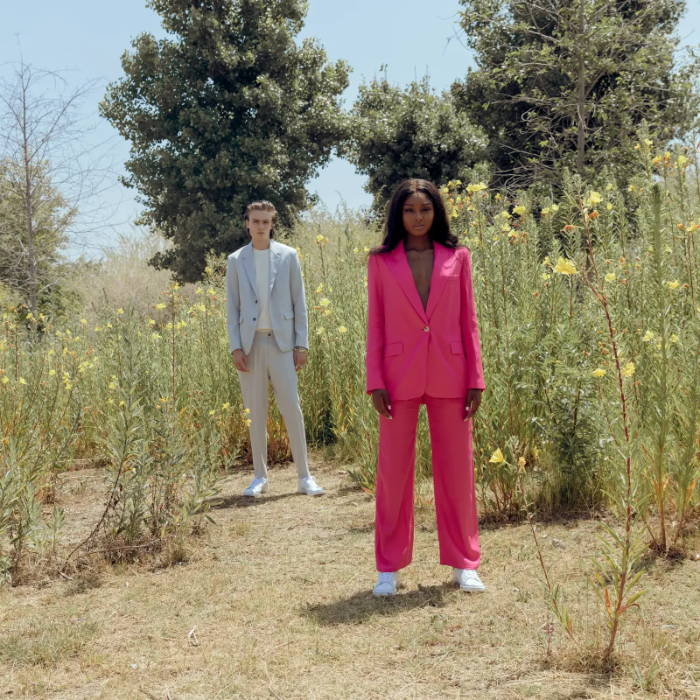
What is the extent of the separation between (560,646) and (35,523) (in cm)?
244

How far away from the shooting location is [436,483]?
10.6ft

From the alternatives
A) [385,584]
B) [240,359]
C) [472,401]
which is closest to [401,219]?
[472,401]

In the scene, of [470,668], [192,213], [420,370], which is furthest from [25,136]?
[470,668]

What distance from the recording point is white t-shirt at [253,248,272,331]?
17.3ft

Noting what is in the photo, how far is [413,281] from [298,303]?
225 centimetres

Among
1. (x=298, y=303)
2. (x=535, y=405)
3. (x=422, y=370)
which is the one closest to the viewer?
(x=422, y=370)

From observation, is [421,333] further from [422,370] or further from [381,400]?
[381,400]

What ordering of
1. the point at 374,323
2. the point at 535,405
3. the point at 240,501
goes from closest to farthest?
the point at 374,323, the point at 535,405, the point at 240,501

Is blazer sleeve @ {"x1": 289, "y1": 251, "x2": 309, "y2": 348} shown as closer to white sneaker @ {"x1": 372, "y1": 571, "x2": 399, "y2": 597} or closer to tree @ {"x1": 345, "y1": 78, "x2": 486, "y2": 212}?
white sneaker @ {"x1": 372, "y1": 571, "x2": 399, "y2": 597}

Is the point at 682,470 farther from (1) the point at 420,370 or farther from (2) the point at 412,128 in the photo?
(2) the point at 412,128

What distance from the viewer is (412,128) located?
61.7 feet

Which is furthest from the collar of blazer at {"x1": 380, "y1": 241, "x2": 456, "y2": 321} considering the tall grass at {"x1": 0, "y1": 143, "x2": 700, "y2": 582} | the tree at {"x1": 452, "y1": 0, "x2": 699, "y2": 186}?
the tree at {"x1": 452, "y1": 0, "x2": 699, "y2": 186}

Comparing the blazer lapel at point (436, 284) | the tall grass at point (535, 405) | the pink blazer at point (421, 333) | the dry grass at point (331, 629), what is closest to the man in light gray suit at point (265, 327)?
the tall grass at point (535, 405)

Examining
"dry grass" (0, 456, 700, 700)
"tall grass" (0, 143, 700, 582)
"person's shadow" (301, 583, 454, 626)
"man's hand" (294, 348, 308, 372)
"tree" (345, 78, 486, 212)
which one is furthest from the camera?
"tree" (345, 78, 486, 212)
